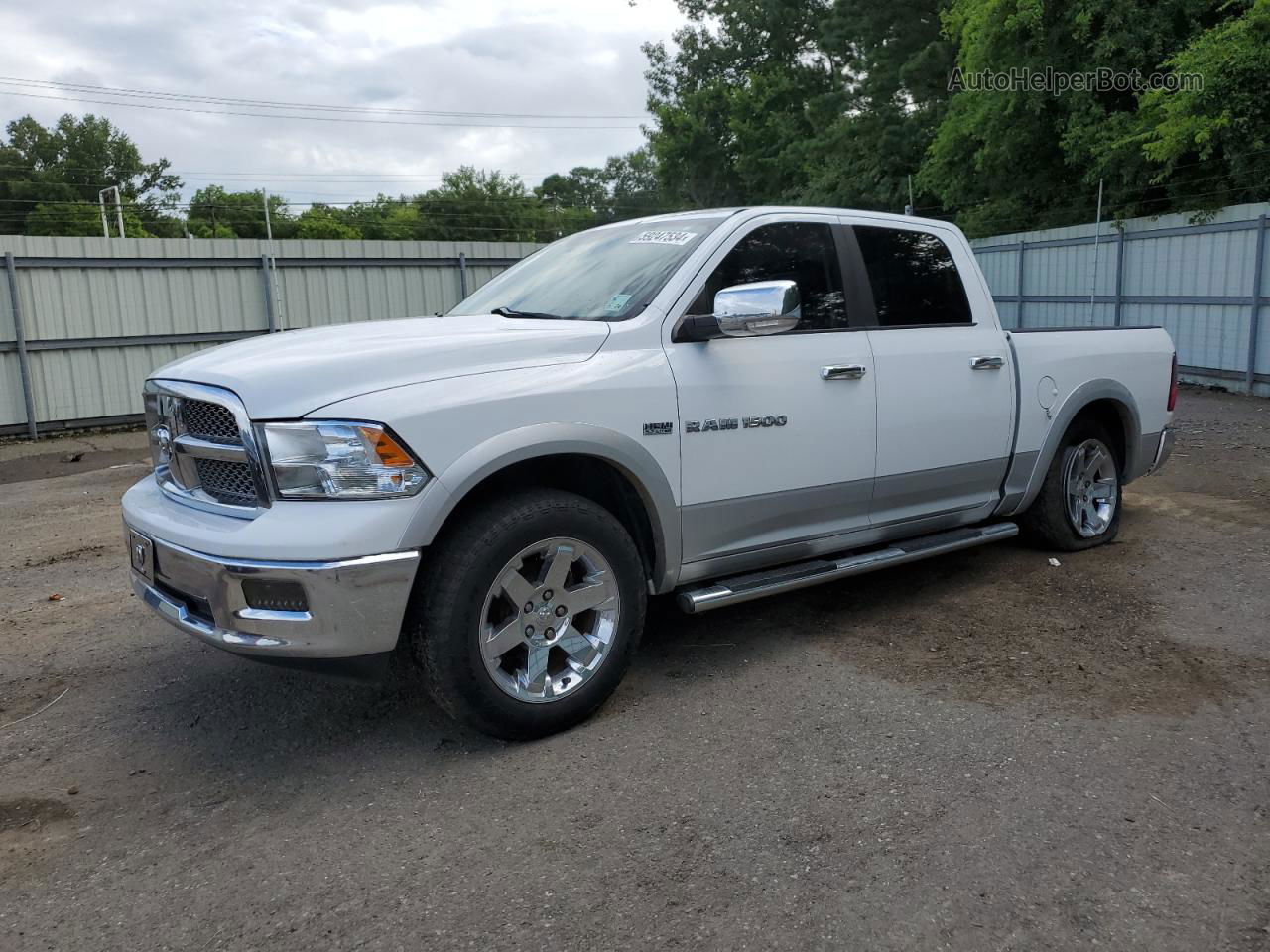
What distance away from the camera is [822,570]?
4.43 metres

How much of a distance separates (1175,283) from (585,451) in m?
14.1

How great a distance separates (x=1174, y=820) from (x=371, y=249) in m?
34.5

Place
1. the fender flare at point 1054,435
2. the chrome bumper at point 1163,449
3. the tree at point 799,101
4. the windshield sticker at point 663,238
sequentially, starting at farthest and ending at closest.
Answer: the tree at point 799,101 → the chrome bumper at point 1163,449 → the fender flare at point 1054,435 → the windshield sticker at point 663,238

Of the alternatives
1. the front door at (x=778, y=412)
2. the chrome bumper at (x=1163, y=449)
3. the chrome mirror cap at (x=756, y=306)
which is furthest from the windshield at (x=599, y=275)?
the chrome bumper at (x=1163, y=449)

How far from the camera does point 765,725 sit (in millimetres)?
3762

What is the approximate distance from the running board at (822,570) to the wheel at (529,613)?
31 centimetres

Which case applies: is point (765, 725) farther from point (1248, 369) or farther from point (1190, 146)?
point (1190, 146)

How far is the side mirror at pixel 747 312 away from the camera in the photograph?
3.86m

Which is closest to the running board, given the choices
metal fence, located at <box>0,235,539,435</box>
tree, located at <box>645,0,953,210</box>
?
metal fence, located at <box>0,235,539,435</box>

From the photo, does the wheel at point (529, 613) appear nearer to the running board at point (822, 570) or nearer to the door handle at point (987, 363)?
the running board at point (822, 570)

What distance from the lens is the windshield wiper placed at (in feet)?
13.9

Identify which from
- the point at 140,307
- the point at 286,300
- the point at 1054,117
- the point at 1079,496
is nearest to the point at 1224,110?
the point at 1054,117

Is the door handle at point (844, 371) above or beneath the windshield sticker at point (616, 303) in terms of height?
beneath

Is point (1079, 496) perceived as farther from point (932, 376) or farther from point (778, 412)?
point (778, 412)
